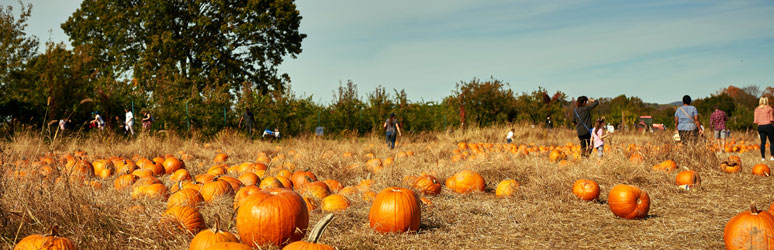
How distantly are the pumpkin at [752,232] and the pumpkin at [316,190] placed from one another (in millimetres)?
3183

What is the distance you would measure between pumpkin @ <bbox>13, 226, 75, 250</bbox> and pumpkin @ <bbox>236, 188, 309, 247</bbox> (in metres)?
0.90

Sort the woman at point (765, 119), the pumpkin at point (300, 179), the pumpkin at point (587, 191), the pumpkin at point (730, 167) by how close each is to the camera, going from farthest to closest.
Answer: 1. the woman at point (765, 119)
2. the pumpkin at point (730, 167)
3. the pumpkin at point (300, 179)
4. the pumpkin at point (587, 191)

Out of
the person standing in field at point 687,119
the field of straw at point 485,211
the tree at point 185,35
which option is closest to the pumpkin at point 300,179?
the field of straw at point 485,211

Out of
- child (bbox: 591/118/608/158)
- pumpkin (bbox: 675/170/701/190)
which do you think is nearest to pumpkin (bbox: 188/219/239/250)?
pumpkin (bbox: 675/170/701/190)

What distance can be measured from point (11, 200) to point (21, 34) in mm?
26635

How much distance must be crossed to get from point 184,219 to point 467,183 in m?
3.07

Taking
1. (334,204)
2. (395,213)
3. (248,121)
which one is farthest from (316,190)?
(248,121)

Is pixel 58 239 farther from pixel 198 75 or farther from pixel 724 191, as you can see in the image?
pixel 198 75

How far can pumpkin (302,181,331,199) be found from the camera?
4648mm

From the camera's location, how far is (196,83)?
23281 mm

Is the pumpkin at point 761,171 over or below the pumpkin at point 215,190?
below

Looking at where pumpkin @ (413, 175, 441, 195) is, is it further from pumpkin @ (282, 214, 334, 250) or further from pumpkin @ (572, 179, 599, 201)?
pumpkin @ (282, 214, 334, 250)

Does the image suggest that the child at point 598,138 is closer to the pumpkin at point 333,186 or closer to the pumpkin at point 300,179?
the pumpkin at point 333,186

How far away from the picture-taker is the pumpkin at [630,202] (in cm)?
415
